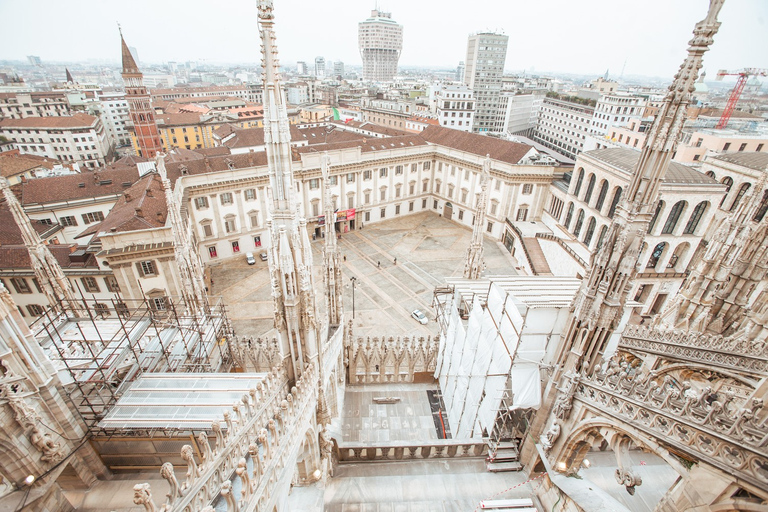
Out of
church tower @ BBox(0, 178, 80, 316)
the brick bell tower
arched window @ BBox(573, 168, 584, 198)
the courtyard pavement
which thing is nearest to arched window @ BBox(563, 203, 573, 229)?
arched window @ BBox(573, 168, 584, 198)

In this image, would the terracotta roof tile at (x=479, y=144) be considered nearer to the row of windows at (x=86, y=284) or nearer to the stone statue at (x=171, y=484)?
the row of windows at (x=86, y=284)

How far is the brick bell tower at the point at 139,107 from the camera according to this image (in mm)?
63156

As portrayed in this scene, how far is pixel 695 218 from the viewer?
34406 mm

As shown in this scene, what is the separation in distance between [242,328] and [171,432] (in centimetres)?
2010

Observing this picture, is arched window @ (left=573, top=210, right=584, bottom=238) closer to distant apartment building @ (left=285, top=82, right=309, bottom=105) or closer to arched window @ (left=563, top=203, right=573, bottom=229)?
arched window @ (left=563, top=203, right=573, bottom=229)

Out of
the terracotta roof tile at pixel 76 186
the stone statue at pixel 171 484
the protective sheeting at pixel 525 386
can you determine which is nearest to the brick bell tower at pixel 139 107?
the terracotta roof tile at pixel 76 186

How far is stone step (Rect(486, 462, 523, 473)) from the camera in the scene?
44.1ft

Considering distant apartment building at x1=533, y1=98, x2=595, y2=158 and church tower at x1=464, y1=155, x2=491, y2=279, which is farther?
distant apartment building at x1=533, y1=98, x2=595, y2=158

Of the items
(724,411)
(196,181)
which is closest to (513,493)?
(724,411)

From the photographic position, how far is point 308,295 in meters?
11.5

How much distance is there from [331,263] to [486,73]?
465 ft

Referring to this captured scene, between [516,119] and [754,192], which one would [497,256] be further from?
[516,119]

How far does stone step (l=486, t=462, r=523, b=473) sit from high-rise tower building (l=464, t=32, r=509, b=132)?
127 meters

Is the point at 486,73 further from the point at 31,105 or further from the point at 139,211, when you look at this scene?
the point at 31,105
